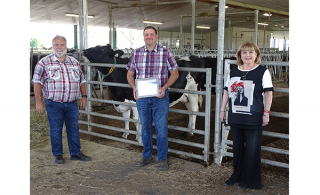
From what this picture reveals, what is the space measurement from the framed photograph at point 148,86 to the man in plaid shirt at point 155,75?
71mm

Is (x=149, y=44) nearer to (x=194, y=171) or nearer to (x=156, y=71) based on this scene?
(x=156, y=71)

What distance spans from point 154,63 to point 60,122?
1537 mm

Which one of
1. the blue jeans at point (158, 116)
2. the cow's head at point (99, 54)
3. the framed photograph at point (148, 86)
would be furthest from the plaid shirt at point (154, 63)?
the cow's head at point (99, 54)

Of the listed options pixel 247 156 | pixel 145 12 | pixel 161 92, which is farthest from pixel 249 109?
pixel 145 12

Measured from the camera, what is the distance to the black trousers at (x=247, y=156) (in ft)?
11.0

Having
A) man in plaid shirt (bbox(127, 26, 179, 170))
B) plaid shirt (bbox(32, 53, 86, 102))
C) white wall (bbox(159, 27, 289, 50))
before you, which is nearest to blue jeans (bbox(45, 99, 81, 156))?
plaid shirt (bbox(32, 53, 86, 102))

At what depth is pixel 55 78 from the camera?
13.9 ft

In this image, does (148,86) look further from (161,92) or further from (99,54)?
(99,54)

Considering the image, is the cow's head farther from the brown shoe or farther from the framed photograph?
the brown shoe

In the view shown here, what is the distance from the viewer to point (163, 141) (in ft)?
13.7

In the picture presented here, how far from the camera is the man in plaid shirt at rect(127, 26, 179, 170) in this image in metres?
3.99

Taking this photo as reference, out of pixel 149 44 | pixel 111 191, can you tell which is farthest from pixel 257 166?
pixel 149 44

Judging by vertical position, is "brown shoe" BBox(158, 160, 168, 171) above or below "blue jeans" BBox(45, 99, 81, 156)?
below

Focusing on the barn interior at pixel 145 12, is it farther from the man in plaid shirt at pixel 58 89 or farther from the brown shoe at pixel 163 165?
the brown shoe at pixel 163 165
